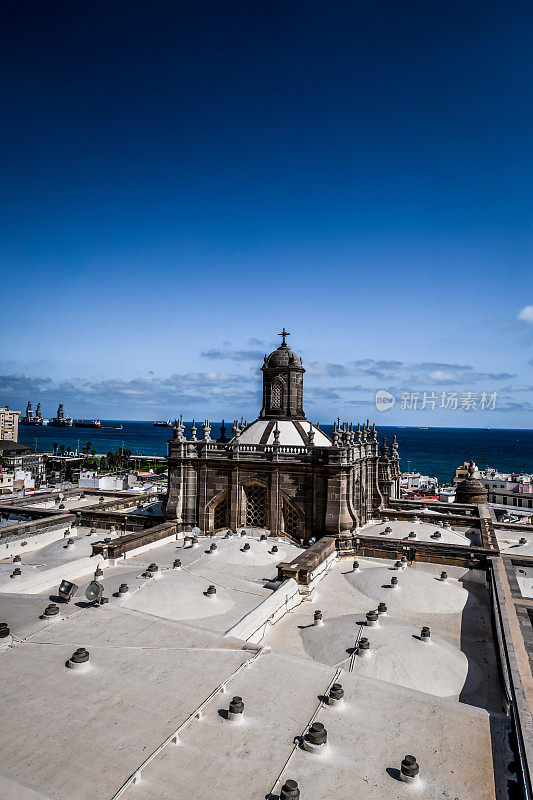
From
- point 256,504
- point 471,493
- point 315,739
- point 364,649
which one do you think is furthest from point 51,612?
point 471,493

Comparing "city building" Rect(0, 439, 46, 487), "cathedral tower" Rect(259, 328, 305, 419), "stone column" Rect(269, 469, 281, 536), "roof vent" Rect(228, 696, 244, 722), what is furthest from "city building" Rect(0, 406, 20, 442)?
"roof vent" Rect(228, 696, 244, 722)

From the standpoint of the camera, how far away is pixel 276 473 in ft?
99.9

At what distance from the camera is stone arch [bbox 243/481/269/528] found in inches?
1222

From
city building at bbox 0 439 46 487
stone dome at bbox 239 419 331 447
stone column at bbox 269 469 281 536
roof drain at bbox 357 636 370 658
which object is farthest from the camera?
city building at bbox 0 439 46 487

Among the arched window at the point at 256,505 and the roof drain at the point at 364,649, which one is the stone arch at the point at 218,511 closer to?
the arched window at the point at 256,505

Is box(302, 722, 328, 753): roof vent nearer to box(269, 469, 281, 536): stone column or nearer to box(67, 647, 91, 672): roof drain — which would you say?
box(67, 647, 91, 672): roof drain

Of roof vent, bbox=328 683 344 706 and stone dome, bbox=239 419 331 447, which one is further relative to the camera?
stone dome, bbox=239 419 331 447

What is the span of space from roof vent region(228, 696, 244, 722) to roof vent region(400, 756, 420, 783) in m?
3.13

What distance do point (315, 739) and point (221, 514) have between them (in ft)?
76.4

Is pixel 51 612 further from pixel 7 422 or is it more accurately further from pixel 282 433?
pixel 7 422

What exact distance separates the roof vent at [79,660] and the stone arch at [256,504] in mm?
19881

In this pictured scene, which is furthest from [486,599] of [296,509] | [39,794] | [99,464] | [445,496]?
[99,464]

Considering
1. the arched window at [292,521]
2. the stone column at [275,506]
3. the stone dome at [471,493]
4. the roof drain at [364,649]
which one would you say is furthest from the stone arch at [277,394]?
the stone dome at [471,493]

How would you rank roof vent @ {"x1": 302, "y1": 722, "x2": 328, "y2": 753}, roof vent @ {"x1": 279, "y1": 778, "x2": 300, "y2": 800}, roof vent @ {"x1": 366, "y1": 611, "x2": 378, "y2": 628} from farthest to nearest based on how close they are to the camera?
1. roof vent @ {"x1": 366, "y1": 611, "x2": 378, "y2": 628}
2. roof vent @ {"x1": 302, "y1": 722, "x2": 328, "y2": 753}
3. roof vent @ {"x1": 279, "y1": 778, "x2": 300, "y2": 800}
